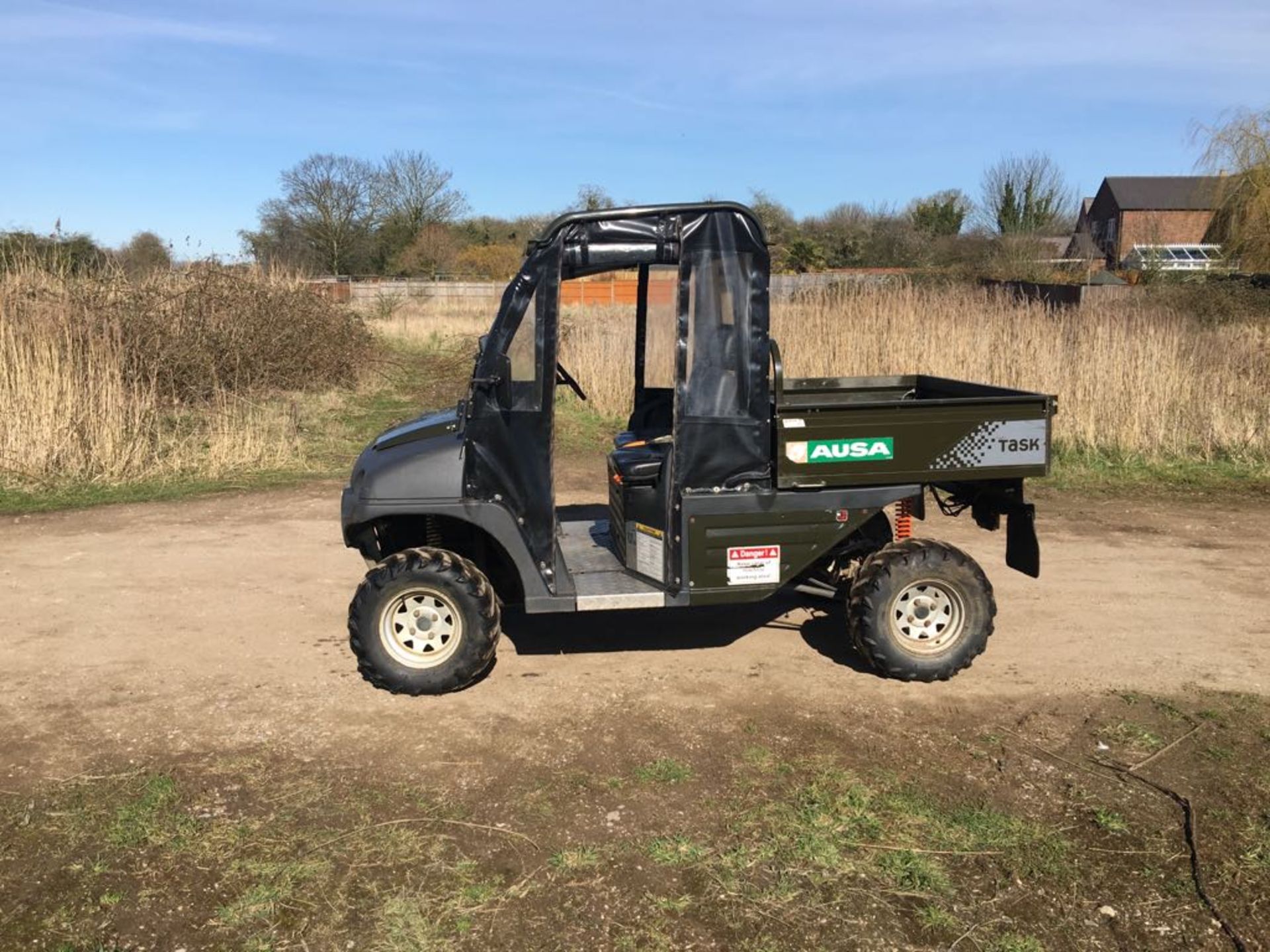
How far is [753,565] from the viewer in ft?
16.8

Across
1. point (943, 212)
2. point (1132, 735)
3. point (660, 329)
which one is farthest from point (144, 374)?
point (943, 212)

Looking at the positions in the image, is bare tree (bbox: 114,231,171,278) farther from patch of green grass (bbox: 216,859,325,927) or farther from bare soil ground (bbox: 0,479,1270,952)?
patch of green grass (bbox: 216,859,325,927)

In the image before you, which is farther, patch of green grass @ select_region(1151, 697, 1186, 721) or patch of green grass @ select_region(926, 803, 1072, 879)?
patch of green grass @ select_region(1151, 697, 1186, 721)

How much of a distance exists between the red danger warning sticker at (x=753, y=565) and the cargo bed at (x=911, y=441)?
1.13ft

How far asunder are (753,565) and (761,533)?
0.16 metres

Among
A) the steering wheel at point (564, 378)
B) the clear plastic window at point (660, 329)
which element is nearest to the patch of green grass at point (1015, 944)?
the steering wheel at point (564, 378)

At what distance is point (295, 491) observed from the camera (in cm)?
1028

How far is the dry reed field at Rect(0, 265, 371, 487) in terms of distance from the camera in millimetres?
10703

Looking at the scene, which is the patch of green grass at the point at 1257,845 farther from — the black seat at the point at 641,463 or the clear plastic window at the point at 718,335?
the black seat at the point at 641,463

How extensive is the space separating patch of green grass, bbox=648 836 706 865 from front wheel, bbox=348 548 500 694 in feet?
5.10

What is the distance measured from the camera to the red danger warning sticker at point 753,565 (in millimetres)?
5109

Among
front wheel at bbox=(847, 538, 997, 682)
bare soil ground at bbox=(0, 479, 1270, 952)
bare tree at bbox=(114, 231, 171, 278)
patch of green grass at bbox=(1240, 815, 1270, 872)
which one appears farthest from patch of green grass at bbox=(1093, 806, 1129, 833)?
bare tree at bbox=(114, 231, 171, 278)

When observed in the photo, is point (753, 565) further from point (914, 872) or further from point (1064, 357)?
point (1064, 357)

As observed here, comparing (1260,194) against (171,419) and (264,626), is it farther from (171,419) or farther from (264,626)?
(264,626)
